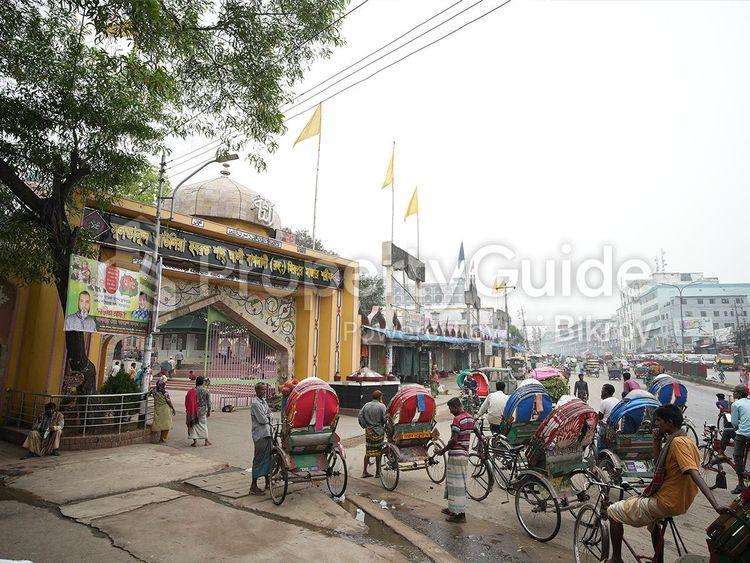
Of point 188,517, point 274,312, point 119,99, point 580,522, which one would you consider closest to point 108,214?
point 119,99

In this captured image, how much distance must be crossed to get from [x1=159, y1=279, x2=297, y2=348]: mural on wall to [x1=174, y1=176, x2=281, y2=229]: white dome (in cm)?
306

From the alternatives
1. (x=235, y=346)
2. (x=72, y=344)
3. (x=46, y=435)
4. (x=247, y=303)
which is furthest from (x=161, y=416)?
(x=247, y=303)

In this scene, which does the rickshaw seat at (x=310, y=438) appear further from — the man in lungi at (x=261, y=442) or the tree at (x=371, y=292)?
the tree at (x=371, y=292)

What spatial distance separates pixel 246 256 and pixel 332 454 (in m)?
11.4

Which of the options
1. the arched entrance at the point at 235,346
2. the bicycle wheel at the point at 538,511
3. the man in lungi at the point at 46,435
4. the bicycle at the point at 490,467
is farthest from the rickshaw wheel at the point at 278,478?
the arched entrance at the point at 235,346

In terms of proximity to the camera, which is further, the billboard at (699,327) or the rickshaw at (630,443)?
the billboard at (699,327)

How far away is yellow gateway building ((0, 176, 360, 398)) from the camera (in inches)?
471

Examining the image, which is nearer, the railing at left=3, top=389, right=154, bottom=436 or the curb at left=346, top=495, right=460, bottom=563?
the curb at left=346, top=495, right=460, bottom=563

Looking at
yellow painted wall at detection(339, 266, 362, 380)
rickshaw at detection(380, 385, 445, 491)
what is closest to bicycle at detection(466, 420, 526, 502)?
rickshaw at detection(380, 385, 445, 491)

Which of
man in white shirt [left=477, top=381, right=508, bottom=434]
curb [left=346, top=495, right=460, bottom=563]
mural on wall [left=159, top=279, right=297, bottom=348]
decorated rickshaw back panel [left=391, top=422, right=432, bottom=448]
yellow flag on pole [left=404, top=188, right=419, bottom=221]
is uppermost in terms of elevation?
yellow flag on pole [left=404, top=188, right=419, bottom=221]

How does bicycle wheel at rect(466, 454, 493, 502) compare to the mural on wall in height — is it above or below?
below

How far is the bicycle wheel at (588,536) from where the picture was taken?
4527 millimetres

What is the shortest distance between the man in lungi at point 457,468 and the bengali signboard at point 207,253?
31.4 ft

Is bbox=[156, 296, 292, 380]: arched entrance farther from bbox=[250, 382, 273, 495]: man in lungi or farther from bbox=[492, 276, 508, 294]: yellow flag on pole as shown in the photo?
bbox=[492, 276, 508, 294]: yellow flag on pole
